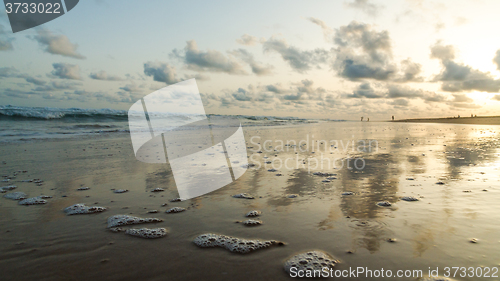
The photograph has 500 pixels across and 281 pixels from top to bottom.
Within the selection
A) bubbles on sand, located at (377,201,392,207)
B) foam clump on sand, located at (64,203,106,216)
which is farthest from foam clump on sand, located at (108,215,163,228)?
bubbles on sand, located at (377,201,392,207)

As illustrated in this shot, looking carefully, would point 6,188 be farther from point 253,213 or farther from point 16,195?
point 253,213

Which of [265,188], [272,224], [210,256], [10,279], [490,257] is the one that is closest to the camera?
[10,279]

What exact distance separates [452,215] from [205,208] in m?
2.96

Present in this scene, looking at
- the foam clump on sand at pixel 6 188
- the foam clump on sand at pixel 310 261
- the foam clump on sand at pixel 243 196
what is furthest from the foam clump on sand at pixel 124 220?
the foam clump on sand at pixel 6 188

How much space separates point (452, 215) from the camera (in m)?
2.87

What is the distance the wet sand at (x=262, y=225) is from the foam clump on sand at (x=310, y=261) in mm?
69

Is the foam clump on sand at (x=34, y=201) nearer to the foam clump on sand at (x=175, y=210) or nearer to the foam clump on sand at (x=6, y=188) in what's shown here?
the foam clump on sand at (x=6, y=188)

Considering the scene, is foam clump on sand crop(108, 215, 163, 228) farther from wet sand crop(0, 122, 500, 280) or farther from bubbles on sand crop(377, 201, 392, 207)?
bubbles on sand crop(377, 201, 392, 207)

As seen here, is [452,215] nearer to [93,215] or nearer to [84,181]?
[93,215]

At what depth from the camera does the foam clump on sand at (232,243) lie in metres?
2.27

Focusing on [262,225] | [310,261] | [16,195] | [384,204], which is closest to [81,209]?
[16,195]

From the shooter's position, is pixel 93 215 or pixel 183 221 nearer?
pixel 183 221

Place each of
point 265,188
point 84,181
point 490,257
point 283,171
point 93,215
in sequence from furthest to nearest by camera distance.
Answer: point 283,171 < point 84,181 < point 265,188 < point 93,215 < point 490,257

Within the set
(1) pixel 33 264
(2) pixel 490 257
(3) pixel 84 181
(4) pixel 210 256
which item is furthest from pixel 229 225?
(3) pixel 84 181
